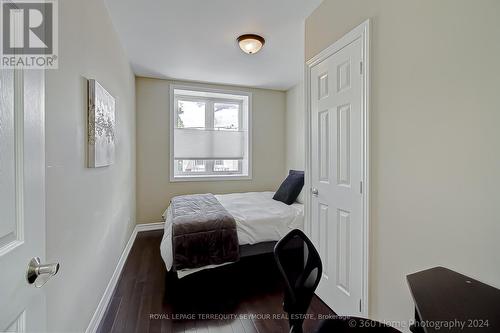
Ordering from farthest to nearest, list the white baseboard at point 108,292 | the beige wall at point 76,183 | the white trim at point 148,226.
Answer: the white trim at point 148,226, the white baseboard at point 108,292, the beige wall at point 76,183

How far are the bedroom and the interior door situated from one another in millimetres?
22

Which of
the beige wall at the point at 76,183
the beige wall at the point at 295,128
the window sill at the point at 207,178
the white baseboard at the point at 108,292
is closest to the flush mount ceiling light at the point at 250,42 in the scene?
the beige wall at the point at 76,183

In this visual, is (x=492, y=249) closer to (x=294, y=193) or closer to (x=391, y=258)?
(x=391, y=258)

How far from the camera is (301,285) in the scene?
Result: 99 centimetres

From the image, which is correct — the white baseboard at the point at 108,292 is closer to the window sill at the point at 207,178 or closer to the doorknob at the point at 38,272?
the window sill at the point at 207,178

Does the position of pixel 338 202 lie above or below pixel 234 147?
below

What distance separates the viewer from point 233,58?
10.4 ft

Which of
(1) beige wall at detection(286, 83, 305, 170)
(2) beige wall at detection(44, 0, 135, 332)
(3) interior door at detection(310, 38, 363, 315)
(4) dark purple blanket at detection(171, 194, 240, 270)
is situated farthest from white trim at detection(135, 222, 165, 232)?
(3) interior door at detection(310, 38, 363, 315)

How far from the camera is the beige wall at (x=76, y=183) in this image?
46.2 inches

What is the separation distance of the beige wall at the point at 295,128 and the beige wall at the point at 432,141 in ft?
8.36

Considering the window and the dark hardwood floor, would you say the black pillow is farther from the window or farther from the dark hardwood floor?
the window

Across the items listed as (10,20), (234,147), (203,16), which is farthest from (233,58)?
(10,20)

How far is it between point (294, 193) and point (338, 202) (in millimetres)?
1404

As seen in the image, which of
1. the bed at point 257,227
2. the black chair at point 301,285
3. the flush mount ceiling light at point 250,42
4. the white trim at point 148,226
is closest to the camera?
the black chair at point 301,285
